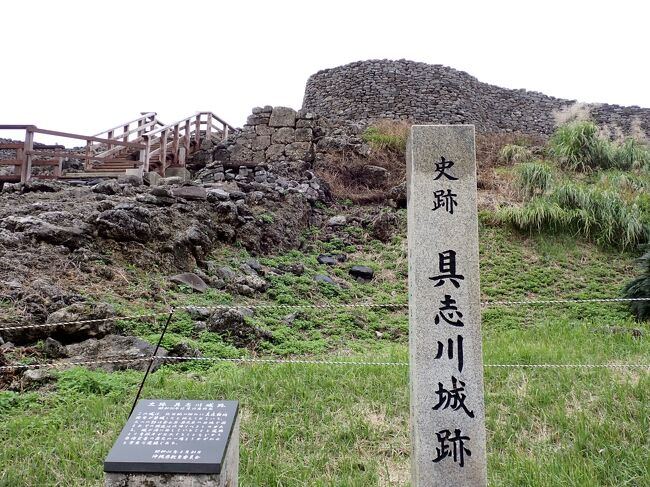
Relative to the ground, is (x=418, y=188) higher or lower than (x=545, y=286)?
higher

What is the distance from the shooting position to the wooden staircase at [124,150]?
28.9ft

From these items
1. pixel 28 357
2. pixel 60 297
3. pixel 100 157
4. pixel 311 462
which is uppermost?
pixel 100 157

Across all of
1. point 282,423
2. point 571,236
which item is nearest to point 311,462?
point 282,423

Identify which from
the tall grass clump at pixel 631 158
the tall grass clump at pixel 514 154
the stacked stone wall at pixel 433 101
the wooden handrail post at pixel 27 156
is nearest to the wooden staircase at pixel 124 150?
the wooden handrail post at pixel 27 156

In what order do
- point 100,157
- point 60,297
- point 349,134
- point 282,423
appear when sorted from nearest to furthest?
point 282,423
point 60,297
point 100,157
point 349,134

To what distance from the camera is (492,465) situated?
9.34ft

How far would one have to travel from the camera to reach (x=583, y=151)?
11.3m

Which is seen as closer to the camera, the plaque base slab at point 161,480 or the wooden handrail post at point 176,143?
the plaque base slab at point 161,480

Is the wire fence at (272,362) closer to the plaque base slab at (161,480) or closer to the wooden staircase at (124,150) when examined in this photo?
the plaque base slab at (161,480)

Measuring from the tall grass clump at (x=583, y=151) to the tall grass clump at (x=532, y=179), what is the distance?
1609mm

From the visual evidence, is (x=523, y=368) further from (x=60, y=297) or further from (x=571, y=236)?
(x=571, y=236)

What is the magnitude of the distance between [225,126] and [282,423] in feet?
37.1

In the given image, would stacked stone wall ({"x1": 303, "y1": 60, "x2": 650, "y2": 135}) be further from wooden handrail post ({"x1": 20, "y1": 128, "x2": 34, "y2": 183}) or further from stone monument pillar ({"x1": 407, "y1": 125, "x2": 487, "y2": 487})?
stone monument pillar ({"x1": 407, "y1": 125, "x2": 487, "y2": 487})

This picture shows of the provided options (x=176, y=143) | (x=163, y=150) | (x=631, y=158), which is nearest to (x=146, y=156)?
(x=163, y=150)
